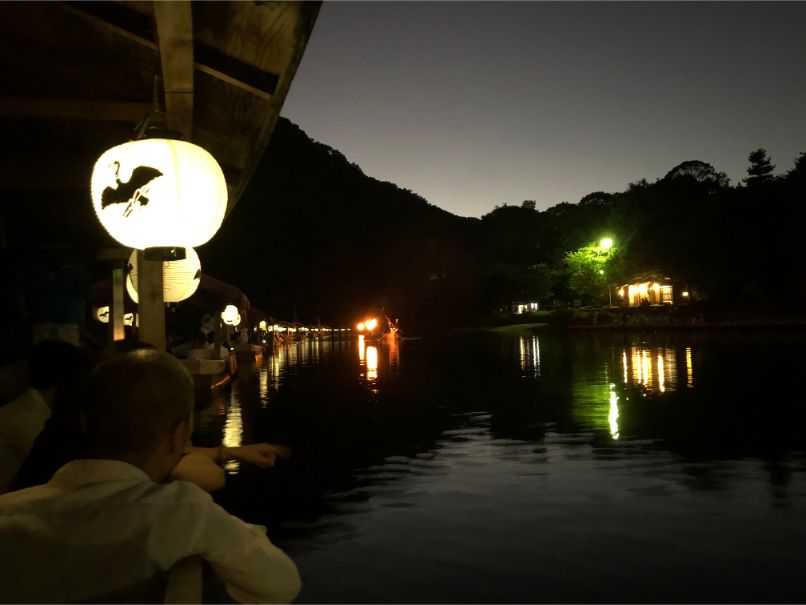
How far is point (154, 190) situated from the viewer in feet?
15.8

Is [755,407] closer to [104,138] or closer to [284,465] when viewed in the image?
[284,465]

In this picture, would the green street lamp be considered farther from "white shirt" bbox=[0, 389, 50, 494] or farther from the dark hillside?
"white shirt" bbox=[0, 389, 50, 494]

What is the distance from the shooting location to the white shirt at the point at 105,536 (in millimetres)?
1777

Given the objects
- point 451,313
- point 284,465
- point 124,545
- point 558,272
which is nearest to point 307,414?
point 284,465

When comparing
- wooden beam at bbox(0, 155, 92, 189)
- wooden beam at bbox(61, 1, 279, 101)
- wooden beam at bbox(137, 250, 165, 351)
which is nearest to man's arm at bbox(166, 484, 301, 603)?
wooden beam at bbox(61, 1, 279, 101)

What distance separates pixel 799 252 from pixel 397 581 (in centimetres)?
4414

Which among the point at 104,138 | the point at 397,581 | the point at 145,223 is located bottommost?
the point at 397,581

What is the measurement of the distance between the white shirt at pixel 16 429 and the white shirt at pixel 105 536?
156 cm

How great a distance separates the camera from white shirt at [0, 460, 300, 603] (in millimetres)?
1777

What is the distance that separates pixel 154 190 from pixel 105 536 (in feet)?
11.5

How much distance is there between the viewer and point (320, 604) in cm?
436

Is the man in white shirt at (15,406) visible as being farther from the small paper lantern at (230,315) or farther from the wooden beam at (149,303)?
the small paper lantern at (230,315)

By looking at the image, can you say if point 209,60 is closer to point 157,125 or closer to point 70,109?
point 157,125

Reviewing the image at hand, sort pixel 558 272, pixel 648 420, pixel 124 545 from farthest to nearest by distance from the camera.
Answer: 1. pixel 558 272
2. pixel 648 420
3. pixel 124 545
